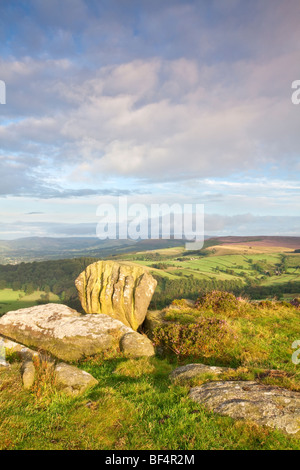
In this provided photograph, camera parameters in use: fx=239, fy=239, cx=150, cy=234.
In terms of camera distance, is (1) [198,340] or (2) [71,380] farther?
(1) [198,340]

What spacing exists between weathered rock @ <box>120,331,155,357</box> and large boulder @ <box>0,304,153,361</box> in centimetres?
11

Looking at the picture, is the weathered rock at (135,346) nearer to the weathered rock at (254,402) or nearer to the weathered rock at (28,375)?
the weathered rock at (254,402)

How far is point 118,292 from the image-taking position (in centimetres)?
1736

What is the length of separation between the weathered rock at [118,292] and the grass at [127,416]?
23.2 feet

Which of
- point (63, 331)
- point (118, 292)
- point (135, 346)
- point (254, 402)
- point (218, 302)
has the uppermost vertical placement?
point (118, 292)

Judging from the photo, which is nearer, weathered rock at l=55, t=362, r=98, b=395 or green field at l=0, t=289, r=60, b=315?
weathered rock at l=55, t=362, r=98, b=395

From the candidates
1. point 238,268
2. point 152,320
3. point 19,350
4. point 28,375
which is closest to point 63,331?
point 19,350

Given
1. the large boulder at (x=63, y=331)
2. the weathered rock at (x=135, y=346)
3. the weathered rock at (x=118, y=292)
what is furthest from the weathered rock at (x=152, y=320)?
the weathered rock at (x=135, y=346)

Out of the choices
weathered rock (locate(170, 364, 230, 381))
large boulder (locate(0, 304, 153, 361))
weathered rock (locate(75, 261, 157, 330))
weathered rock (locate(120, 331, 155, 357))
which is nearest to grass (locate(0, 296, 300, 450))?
weathered rock (locate(170, 364, 230, 381))

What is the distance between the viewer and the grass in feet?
17.0

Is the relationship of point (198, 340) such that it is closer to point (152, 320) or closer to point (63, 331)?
point (152, 320)

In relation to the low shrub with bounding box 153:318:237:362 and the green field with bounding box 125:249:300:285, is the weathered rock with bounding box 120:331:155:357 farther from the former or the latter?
the green field with bounding box 125:249:300:285

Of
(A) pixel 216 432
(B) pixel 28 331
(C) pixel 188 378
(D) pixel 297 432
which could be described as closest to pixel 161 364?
(C) pixel 188 378

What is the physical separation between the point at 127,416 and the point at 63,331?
8.12m
